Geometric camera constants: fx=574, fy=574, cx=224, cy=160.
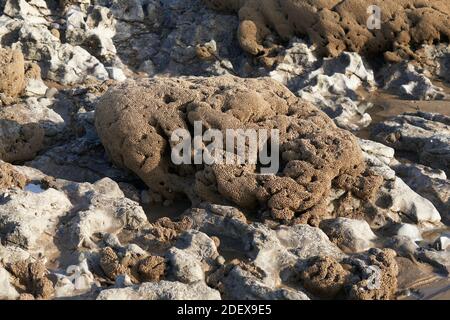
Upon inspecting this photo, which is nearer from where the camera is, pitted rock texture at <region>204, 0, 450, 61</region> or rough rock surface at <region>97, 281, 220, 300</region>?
rough rock surface at <region>97, 281, 220, 300</region>

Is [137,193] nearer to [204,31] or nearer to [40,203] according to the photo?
[40,203]

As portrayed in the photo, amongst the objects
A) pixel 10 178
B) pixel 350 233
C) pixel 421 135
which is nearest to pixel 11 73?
pixel 10 178

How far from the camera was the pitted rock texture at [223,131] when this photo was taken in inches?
340

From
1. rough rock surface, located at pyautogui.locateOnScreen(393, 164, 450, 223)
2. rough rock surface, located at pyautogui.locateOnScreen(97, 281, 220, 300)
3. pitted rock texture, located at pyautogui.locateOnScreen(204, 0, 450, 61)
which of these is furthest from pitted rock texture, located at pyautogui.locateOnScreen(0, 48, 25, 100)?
rough rock surface, located at pyautogui.locateOnScreen(393, 164, 450, 223)

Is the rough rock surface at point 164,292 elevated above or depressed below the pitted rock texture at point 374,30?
below

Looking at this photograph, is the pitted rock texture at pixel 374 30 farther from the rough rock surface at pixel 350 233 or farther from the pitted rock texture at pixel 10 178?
the pitted rock texture at pixel 10 178

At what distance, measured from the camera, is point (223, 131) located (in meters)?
9.23

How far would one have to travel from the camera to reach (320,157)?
8883mm

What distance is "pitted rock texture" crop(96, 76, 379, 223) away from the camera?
28.3 feet

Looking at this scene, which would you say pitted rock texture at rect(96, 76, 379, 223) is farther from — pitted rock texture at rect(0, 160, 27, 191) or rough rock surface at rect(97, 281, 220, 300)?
rough rock surface at rect(97, 281, 220, 300)

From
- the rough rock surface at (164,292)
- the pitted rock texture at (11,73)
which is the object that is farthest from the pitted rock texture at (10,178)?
the pitted rock texture at (11,73)

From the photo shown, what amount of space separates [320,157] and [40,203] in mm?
4201

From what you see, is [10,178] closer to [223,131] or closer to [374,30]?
[223,131]
